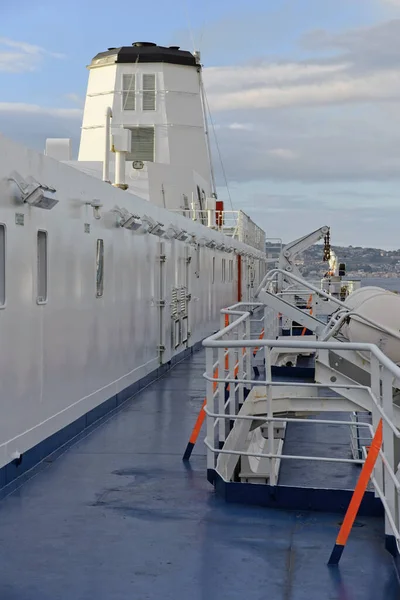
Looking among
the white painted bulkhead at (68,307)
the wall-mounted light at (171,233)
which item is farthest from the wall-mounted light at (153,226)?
the wall-mounted light at (171,233)

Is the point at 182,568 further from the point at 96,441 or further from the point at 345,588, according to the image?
the point at 96,441

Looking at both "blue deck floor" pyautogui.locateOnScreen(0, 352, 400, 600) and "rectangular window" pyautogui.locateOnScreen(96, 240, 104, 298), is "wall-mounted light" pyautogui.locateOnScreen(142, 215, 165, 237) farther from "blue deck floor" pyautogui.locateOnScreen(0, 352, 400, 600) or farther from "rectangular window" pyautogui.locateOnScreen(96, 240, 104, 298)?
"blue deck floor" pyautogui.locateOnScreen(0, 352, 400, 600)

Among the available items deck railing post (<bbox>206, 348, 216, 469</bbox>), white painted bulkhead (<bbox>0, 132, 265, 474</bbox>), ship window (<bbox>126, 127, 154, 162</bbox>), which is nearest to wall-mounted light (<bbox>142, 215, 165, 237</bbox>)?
white painted bulkhead (<bbox>0, 132, 265, 474</bbox>)

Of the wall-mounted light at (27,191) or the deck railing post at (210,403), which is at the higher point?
the wall-mounted light at (27,191)

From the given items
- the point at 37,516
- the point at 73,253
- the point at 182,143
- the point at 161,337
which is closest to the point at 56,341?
the point at 73,253

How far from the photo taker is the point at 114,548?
17.1ft

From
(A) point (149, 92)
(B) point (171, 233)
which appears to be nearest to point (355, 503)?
(B) point (171, 233)

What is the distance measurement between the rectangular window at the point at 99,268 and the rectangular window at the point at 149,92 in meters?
16.6

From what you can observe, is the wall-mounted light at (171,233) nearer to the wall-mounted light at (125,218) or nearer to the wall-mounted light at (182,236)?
the wall-mounted light at (182,236)

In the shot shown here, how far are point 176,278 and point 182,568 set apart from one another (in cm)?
1078

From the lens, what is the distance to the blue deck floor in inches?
180

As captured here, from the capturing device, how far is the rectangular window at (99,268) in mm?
9781

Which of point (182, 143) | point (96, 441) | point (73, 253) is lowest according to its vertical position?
point (96, 441)

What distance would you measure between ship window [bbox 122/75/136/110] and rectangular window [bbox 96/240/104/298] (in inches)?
651
